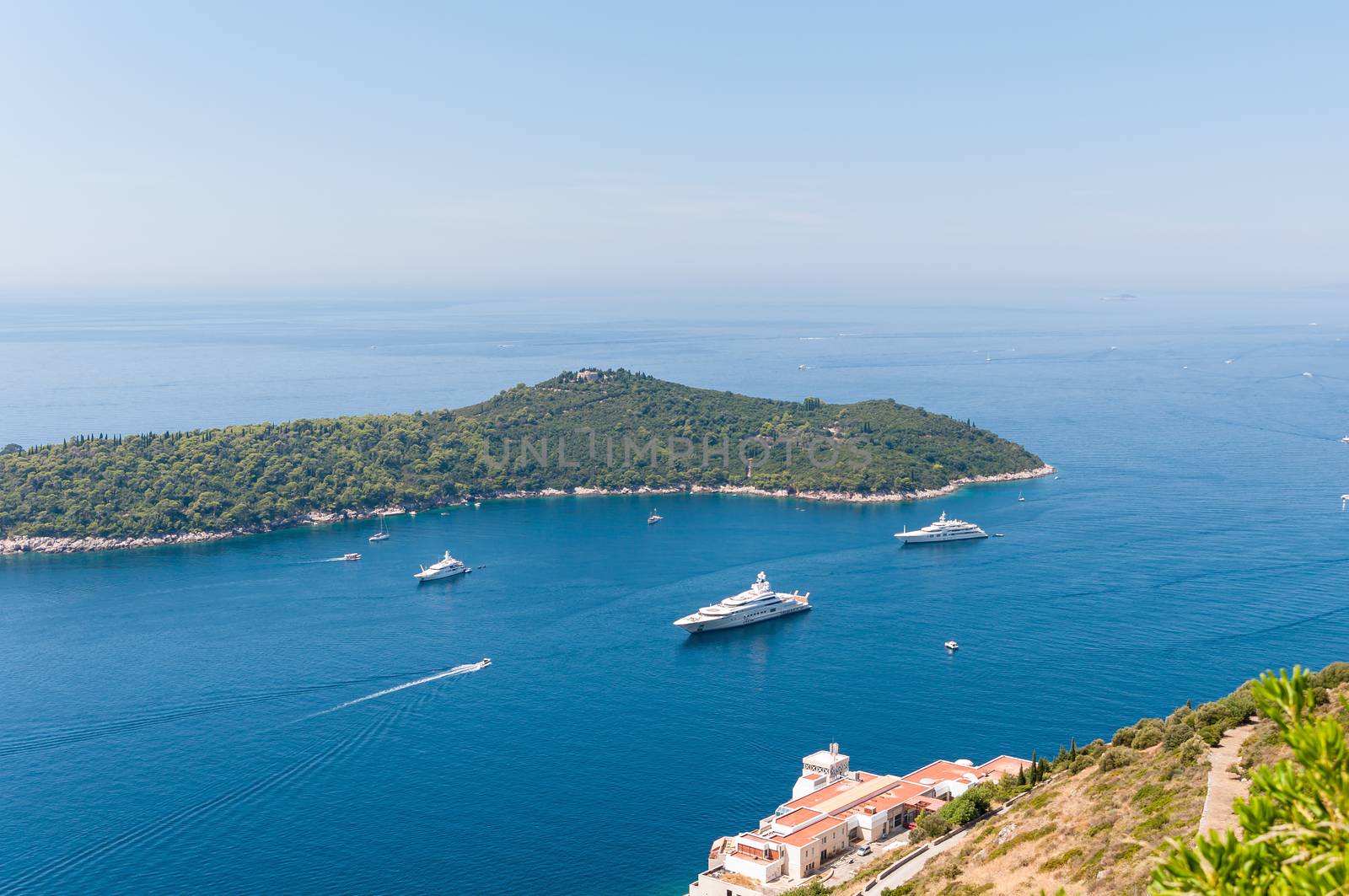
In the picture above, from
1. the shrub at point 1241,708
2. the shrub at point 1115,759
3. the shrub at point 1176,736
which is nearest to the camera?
the shrub at point 1241,708

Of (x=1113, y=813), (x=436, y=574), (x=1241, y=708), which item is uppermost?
(x=1241, y=708)

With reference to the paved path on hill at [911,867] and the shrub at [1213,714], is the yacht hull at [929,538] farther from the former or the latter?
the shrub at [1213,714]

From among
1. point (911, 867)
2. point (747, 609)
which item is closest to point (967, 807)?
point (911, 867)

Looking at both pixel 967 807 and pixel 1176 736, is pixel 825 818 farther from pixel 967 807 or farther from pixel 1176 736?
pixel 1176 736

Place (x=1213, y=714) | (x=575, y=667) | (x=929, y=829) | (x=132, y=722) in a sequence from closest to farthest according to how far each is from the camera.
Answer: (x=1213, y=714), (x=929, y=829), (x=132, y=722), (x=575, y=667)

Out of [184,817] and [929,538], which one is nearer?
[184,817]

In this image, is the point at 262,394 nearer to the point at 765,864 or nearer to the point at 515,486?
the point at 515,486

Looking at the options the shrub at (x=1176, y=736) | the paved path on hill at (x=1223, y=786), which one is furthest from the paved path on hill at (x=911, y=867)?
the paved path on hill at (x=1223, y=786)
